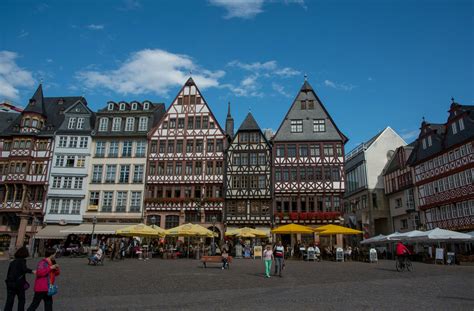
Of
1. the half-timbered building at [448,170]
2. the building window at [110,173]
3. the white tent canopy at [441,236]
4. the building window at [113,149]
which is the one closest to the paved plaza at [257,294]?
the white tent canopy at [441,236]

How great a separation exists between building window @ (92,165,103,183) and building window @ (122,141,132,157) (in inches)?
115

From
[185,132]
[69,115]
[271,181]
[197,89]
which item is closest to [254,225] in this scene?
[271,181]

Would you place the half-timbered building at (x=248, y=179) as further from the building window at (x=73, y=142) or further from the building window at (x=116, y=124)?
the building window at (x=73, y=142)

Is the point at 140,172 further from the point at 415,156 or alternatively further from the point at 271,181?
the point at 415,156

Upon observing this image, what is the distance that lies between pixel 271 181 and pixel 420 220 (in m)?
15.8

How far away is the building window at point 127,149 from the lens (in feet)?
136

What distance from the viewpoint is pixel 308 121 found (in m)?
40.4

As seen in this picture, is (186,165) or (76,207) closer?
(76,207)

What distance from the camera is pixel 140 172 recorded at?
40.8 meters

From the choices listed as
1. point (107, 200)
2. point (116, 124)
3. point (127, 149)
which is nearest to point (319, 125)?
point (127, 149)

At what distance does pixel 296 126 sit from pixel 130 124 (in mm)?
A: 18468

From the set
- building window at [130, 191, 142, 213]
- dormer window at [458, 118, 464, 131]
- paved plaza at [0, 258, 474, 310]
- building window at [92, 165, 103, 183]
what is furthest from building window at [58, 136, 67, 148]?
dormer window at [458, 118, 464, 131]

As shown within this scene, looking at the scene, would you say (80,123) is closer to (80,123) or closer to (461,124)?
(80,123)

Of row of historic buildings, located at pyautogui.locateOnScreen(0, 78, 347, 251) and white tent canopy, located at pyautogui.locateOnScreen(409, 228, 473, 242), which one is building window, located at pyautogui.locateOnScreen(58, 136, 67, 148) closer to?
row of historic buildings, located at pyautogui.locateOnScreen(0, 78, 347, 251)
